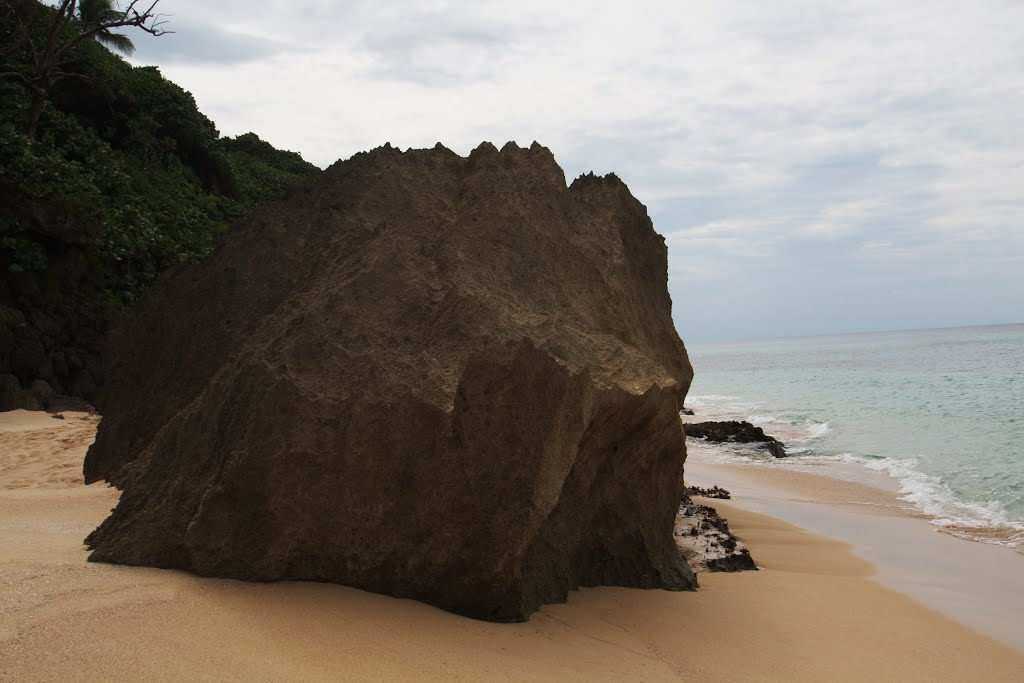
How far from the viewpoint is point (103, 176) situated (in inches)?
626

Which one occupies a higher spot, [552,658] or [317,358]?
[317,358]

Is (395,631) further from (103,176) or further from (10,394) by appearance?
(103,176)

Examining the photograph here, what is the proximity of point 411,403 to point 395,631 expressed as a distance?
0.97 m

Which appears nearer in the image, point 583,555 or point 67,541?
point 67,541

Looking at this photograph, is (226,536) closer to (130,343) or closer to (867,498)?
(130,343)

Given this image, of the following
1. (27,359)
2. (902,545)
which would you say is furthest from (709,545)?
(27,359)

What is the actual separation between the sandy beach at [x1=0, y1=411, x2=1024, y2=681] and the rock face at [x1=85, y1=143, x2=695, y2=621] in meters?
0.19

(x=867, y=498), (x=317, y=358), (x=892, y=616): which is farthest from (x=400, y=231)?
(x=867, y=498)

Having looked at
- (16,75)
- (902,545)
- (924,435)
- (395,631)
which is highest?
(16,75)

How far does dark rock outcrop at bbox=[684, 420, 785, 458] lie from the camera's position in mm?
15909

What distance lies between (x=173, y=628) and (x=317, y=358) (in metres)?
1.32

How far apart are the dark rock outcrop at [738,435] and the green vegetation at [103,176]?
10376mm

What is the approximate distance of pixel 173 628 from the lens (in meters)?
2.74

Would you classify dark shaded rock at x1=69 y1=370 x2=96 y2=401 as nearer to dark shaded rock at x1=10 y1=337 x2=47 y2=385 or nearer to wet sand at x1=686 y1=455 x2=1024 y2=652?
dark shaded rock at x1=10 y1=337 x2=47 y2=385
